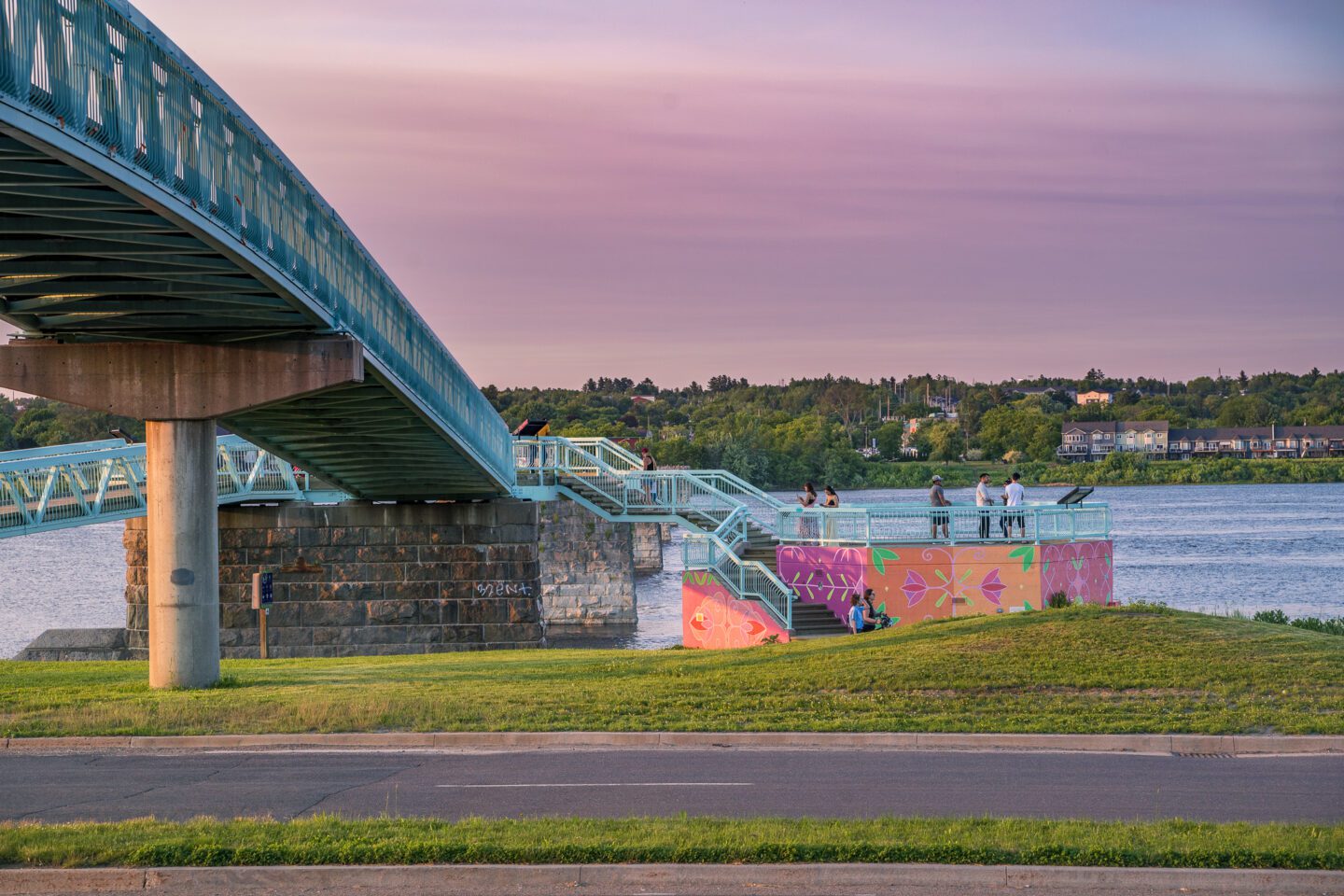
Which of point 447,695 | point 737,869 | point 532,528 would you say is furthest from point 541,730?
point 532,528

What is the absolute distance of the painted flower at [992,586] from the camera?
27812mm

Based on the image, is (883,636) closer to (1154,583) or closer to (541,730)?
(541,730)

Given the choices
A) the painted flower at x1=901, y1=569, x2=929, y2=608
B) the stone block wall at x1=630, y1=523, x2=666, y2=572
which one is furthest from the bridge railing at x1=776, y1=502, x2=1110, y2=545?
the stone block wall at x1=630, y1=523, x2=666, y2=572

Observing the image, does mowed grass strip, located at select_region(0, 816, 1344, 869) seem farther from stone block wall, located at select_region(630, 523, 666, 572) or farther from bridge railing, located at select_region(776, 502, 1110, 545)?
stone block wall, located at select_region(630, 523, 666, 572)

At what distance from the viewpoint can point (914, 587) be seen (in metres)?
28.4

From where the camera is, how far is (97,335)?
2008 centimetres

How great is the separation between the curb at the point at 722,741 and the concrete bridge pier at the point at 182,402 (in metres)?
4.46

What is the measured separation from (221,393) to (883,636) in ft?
32.1

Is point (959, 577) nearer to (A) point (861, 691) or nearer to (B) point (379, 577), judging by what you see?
(A) point (861, 691)

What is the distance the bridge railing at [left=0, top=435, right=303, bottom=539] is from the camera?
2645 cm

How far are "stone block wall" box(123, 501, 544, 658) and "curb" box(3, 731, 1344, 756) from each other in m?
17.0

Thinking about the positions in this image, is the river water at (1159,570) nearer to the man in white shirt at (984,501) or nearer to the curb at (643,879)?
the man in white shirt at (984,501)

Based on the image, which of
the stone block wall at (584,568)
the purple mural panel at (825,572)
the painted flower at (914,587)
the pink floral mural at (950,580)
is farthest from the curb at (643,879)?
the stone block wall at (584,568)

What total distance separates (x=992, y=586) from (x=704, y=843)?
1887 cm
